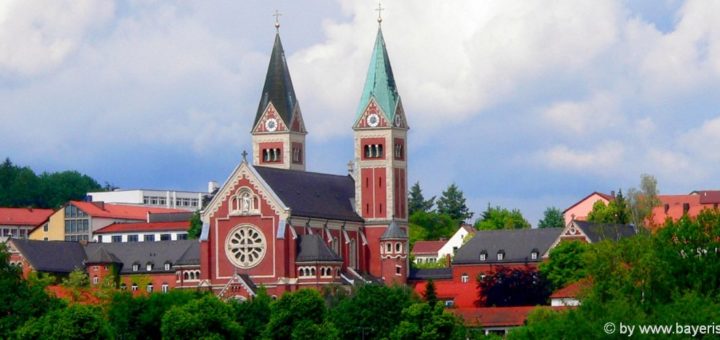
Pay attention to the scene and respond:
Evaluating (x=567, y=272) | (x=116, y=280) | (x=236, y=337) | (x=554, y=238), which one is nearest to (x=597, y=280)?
(x=236, y=337)

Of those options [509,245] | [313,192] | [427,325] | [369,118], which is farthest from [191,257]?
[427,325]

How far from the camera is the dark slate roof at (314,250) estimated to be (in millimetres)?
145375

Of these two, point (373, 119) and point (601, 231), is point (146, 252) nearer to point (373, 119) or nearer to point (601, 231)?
point (373, 119)

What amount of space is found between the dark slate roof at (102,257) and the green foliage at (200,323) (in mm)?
45374

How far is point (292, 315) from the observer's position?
383 ft

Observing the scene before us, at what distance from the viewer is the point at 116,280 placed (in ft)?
529

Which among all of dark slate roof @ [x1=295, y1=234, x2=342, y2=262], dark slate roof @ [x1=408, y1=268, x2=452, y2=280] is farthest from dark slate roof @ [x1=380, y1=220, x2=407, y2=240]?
dark slate roof @ [x1=295, y1=234, x2=342, y2=262]

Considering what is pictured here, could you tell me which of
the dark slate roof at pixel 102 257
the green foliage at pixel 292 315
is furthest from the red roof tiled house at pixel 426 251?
the green foliage at pixel 292 315

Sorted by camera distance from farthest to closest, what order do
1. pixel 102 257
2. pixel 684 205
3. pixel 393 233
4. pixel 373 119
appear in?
1. pixel 684 205
2. pixel 102 257
3. pixel 373 119
4. pixel 393 233

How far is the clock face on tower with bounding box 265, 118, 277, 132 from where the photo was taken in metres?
160

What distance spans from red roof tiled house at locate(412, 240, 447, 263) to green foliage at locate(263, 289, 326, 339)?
239ft

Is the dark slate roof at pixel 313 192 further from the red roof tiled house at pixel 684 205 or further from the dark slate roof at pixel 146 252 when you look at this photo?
the red roof tiled house at pixel 684 205

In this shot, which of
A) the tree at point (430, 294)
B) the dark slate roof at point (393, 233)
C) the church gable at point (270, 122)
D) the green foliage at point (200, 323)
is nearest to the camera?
the green foliage at point (200, 323)

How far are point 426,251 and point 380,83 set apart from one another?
1647 inches
